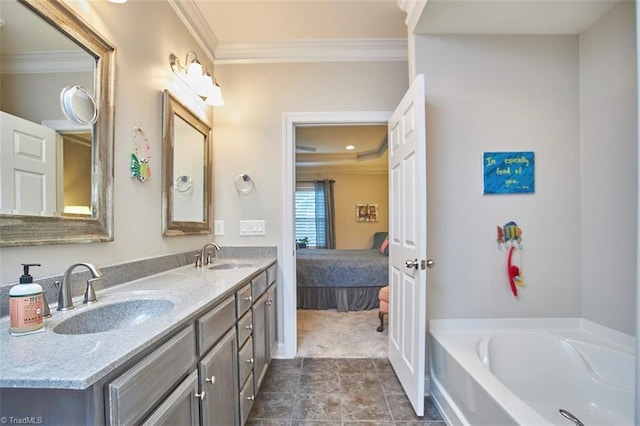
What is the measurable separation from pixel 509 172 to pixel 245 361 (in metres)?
2.02

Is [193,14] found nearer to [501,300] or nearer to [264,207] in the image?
[264,207]

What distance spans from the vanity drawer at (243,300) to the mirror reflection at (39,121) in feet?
2.46

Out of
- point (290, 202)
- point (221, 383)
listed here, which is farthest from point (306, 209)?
point (221, 383)

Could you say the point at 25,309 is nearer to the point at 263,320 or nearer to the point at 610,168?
the point at 263,320

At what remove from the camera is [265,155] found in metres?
2.49

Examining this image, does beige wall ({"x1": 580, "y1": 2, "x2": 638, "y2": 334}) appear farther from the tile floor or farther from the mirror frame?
the mirror frame

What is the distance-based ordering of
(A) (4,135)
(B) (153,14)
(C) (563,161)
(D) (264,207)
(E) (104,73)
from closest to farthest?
1. (A) (4,135)
2. (E) (104,73)
3. (B) (153,14)
4. (C) (563,161)
5. (D) (264,207)

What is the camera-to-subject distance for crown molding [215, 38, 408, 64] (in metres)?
2.42

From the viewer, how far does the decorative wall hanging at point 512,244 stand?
76.7 inches

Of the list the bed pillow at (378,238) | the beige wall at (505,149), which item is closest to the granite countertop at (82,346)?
the beige wall at (505,149)

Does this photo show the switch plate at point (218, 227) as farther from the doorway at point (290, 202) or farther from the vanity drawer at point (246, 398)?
the vanity drawer at point (246, 398)

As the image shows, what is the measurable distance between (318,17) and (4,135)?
1966 mm

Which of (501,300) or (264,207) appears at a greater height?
(264,207)

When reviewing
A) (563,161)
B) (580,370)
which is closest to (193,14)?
(563,161)
